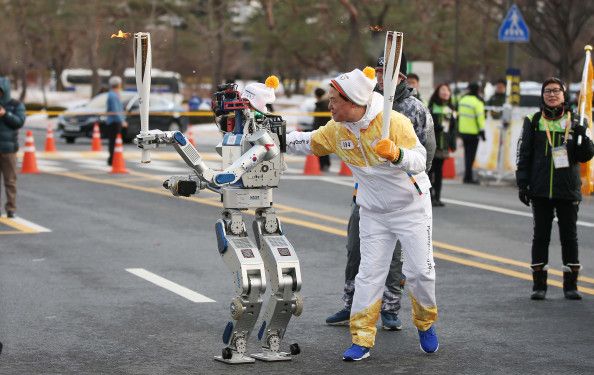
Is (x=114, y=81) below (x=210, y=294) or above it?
above

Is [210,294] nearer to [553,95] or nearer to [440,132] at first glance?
[553,95]

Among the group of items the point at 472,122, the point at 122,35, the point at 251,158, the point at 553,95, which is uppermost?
the point at 122,35

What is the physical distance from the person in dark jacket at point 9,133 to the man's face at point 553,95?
26.1ft

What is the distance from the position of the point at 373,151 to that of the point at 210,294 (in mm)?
3476

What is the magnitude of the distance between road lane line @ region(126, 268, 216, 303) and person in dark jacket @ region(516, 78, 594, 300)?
273cm

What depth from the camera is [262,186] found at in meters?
8.55

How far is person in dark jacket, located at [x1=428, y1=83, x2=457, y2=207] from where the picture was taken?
752 inches

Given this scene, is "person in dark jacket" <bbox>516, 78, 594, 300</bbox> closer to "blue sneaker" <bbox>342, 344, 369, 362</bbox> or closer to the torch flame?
"blue sneaker" <bbox>342, 344, 369, 362</bbox>

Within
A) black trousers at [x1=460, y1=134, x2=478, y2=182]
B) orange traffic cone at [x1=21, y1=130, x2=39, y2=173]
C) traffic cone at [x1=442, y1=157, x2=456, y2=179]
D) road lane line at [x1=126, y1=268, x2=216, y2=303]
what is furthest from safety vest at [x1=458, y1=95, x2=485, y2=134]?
road lane line at [x1=126, y1=268, x2=216, y2=303]

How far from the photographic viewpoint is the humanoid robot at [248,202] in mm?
8359

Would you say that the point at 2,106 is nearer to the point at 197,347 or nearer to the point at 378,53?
the point at 378,53

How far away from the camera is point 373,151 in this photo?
855cm

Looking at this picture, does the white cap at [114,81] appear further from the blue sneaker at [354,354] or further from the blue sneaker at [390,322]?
the blue sneaker at [354,354]

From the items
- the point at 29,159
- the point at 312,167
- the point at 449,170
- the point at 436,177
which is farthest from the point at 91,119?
the point at 436,177
